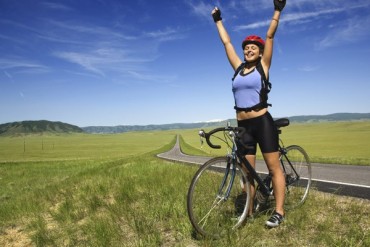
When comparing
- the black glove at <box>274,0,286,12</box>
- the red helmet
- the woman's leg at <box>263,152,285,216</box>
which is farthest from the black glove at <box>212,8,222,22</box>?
the woman's leg at <box>263,152,285,216</box>

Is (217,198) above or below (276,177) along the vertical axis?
below

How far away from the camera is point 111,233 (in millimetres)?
4645

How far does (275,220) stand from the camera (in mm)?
4359

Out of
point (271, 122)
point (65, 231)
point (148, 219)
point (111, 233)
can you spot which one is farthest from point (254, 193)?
point (65, 231)

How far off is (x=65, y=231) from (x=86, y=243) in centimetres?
97

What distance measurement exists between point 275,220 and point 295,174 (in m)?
1.90

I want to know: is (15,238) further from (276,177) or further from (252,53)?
(252,53)

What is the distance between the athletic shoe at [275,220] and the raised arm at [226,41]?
6.98 ft

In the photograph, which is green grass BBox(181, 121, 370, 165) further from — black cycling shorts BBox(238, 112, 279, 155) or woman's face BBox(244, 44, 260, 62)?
woman's face BBox(244, 44, 260, 62)

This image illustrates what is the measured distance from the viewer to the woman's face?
459 centimetres

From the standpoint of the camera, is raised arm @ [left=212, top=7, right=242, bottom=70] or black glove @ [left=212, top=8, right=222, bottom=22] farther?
black glove @ [left=212, top=8, right=222, bottom=22]

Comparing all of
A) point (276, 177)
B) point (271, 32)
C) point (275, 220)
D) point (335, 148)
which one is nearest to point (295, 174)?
point (276, 177)

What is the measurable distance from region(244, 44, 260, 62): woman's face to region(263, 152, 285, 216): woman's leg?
1318 millimetres

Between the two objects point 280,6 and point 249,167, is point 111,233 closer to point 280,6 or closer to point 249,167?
point 249,167
